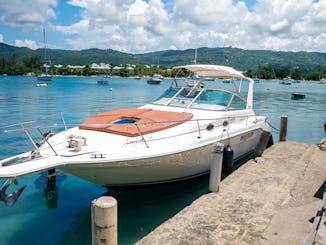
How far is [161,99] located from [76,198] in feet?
12.7

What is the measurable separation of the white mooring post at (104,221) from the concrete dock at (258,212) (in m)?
0.86

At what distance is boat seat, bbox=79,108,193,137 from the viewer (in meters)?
6.61

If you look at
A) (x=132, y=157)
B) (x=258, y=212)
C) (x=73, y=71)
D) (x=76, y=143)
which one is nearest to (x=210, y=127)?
(x=132, y=157)

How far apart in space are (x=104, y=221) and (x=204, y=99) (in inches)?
234

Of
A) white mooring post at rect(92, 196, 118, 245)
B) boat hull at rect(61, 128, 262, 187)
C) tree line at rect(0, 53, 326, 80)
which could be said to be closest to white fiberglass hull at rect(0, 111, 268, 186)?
boat hull at rect(61, 128, 262, 187)

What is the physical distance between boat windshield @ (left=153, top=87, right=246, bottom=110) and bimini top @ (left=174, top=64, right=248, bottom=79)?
628mm

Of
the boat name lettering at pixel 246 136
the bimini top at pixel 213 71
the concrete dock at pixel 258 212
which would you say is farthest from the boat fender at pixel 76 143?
the boat name lettering at pixel 246 136

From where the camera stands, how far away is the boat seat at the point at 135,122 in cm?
661

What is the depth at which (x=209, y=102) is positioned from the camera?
8.61 m

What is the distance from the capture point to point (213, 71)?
9.29m

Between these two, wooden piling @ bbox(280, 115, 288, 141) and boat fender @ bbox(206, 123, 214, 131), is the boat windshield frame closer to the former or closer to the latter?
boat fender @ bbox(206, 123, 214, 131)

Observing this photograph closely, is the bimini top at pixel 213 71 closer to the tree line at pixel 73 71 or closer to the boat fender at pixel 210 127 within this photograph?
the boat fender at pixel 210 127

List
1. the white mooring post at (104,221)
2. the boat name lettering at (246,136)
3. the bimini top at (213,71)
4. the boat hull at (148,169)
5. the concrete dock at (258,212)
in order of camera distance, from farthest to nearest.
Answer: the bimini top at (213,71) → the boat name lettering at (246,136) → the boat hull at (148,169) → the concrete dock at (258,212) → the white mooring post at (104,221)

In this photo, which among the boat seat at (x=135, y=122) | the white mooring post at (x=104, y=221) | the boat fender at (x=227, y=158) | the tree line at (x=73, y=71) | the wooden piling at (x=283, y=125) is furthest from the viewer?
the tree line at (x=73, y=71)
